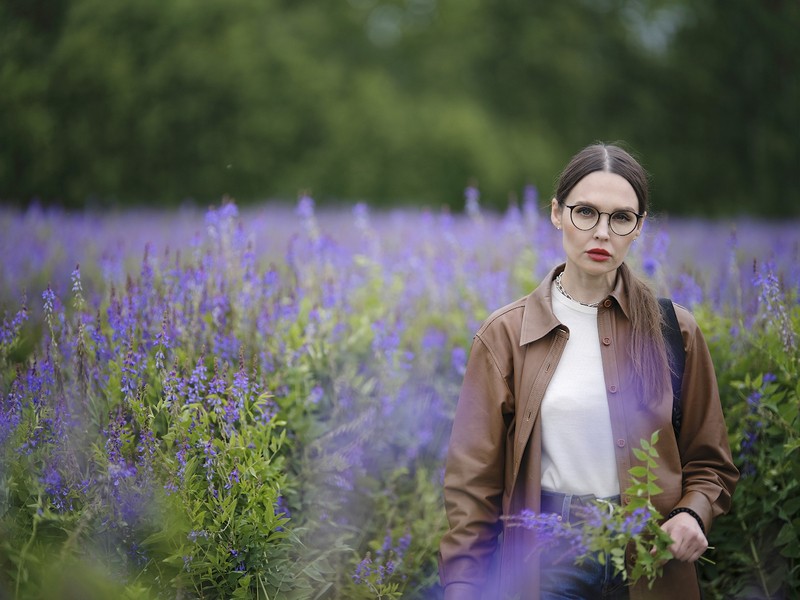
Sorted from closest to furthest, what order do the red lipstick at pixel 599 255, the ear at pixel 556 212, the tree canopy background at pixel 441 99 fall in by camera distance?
the red lipstick at pixel 599 255
the ear at pixel 556 212
the tree canopy background at pixel 441 99

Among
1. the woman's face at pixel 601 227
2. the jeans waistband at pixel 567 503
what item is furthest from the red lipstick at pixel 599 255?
the jeans waistband at pixel 567 503

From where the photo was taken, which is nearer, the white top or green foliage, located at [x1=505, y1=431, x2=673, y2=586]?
green foliage, located at [x1=505, y1=431, x2=673, y2=586]

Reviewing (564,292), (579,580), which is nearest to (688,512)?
(579,580)

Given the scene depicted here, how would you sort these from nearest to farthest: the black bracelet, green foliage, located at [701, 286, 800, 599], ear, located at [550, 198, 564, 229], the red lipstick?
the black bracelet
the red lipstick
ear, located at [550, 198, 564, 229]
green foliage, located at [701, 286, 800, 599]

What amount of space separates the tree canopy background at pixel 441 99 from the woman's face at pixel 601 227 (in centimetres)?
569

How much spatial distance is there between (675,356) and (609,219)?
17.1 inches

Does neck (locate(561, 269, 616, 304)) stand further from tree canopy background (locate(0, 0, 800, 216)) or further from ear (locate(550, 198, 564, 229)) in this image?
tree canopy background (locate(0, 0, 800, 216))

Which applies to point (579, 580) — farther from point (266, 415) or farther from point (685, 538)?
point (266, 415)

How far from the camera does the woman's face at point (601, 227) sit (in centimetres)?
214

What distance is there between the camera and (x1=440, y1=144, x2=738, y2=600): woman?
2.08 metres

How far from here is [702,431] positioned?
7.10 ft

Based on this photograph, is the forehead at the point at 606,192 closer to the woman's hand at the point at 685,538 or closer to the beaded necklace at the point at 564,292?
the beaded necklace at the point at 564,292

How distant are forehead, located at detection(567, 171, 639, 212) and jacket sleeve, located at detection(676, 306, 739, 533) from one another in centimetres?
42

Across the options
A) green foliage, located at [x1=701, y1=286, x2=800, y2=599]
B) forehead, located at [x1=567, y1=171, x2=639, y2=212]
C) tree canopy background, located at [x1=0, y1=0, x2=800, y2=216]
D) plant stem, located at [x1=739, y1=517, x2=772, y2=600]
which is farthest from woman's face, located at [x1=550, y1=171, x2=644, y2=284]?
tree canopy background, located at [x1=0, y1=0, x2=800, y2=216]
